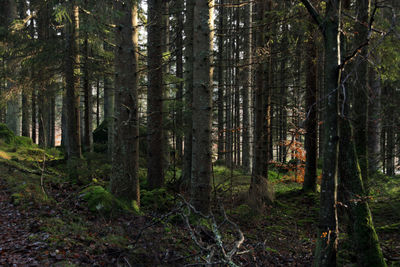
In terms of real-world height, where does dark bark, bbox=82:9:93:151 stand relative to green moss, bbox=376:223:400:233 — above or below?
above

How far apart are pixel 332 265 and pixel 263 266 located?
1.29 meters

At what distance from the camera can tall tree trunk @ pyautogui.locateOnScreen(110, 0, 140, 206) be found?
678cm

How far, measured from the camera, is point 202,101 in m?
6.24

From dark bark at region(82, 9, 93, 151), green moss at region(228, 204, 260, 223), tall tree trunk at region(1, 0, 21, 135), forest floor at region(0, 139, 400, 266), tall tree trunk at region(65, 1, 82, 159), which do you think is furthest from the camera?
tall tree trunk at region(1, 0, 21, 135)

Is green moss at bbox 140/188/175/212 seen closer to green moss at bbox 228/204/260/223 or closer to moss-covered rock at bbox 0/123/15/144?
green moss at bbox 228/204/260/223

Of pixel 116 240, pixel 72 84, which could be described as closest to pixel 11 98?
pixel 72 84

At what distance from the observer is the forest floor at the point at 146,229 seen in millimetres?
4121

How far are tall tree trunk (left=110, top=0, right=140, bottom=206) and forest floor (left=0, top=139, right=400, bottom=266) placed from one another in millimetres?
558

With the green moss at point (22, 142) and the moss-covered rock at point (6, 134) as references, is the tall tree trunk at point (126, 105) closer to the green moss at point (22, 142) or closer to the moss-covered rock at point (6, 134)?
the green moss at point (22, 142)

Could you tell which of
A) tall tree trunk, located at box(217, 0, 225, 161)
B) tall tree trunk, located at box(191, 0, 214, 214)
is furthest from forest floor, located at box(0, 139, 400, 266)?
tall tree trunk, located at box(217, 0, 225, 161)

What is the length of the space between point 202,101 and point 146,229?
2.95 meters

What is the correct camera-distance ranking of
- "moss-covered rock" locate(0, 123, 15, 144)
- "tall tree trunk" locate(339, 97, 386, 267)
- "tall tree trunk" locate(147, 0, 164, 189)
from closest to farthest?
"tall tree trunk" locate(339, 97, 386, 267)
"tall tree trunk" locate(147, 0, 164, 189)
"moss-covered rock" locate(0, 123, 15, 144)

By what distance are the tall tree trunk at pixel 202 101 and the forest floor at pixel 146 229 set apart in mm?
522

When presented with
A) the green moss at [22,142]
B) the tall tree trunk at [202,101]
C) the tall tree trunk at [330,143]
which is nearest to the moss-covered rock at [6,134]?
the green moss at [22,142]
